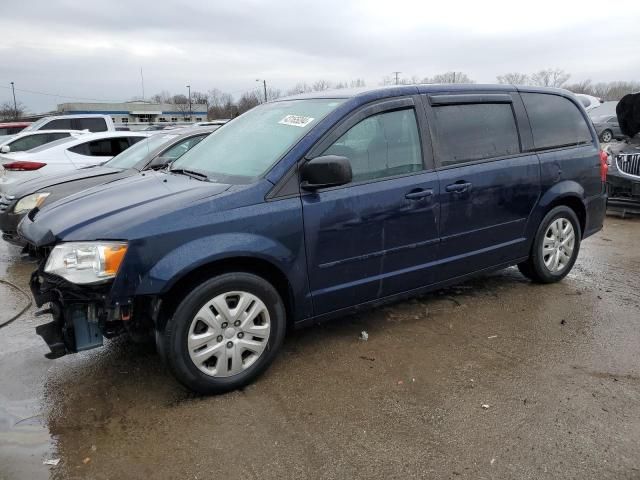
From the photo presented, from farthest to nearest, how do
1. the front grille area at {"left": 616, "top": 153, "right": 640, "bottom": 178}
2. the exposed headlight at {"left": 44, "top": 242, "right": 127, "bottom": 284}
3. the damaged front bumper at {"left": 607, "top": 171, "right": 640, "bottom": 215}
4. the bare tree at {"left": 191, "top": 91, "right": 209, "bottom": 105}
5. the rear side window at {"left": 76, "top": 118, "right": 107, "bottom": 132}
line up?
1. the bare tree at {"left": 191, "top": 91, "right": 209, "bottom": 105}
2. the rear side window at {"left": 76, "top": 118, "right": 107, "bottom": 132}
3. the damaged front bumper at {"left": 607, "top": 171, "right": 640, "bottom": 215}
4. the front grille area at {"left": 616, "top": 153, "right": 640, "bottom": 178}
5. the exposed headlight at {"left": 44, "top": 242, "right": 127, "bottom": 284}

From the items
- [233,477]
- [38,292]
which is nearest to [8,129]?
[38,292]

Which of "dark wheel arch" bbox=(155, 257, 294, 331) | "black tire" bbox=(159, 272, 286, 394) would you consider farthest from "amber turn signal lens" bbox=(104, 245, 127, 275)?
"black tire" bbox=(159, 272, 286, 394)

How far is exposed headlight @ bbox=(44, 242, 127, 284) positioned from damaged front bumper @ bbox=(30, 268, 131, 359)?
44mm

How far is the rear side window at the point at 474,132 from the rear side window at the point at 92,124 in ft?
51.6

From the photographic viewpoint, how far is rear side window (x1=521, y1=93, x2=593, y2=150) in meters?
4.68

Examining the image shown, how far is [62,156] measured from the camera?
27.7 feet

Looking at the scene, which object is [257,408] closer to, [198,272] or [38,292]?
[198,272]

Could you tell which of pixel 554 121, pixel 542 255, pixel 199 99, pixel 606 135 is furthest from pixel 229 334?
pixel 199 99

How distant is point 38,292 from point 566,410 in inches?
125

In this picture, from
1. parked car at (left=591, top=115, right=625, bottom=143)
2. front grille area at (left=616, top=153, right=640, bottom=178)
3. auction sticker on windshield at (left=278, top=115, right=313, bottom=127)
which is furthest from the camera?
parked car at (left=591, top=115, right=625, bottom=143)

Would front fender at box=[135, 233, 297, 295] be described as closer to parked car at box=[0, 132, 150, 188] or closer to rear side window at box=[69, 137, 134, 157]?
parked car at box=[0, 132, 150, 188]

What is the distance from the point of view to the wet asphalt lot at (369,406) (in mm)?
2561

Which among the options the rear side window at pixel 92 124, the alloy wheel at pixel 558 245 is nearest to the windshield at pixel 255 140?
the alloy wheel at pixel 558 245

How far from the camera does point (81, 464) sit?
2.58m
